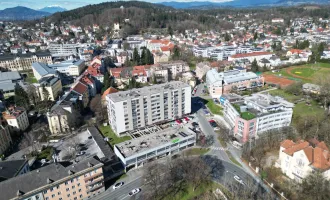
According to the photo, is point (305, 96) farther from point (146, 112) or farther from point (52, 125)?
point (52, 125)

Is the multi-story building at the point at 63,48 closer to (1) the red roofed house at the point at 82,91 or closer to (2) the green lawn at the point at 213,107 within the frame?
(1) the red roofed house at the point at 82,91

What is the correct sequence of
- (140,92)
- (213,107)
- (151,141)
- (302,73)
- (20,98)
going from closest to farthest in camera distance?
(151,141) → (140,92) → (20,98) → (213,107) → (302,73)

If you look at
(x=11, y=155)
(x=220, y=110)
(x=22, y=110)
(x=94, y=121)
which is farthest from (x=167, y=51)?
(x=11, y=155)

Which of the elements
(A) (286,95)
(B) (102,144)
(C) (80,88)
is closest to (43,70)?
(C) (80,88)

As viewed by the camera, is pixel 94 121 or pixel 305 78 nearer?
pixel 94 121

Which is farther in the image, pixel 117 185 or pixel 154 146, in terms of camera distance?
pixel 154 146

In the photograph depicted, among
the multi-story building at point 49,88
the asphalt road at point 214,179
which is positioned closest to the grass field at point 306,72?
the asphalt road at point 214,179

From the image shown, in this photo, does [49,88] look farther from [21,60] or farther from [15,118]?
[21,60]
